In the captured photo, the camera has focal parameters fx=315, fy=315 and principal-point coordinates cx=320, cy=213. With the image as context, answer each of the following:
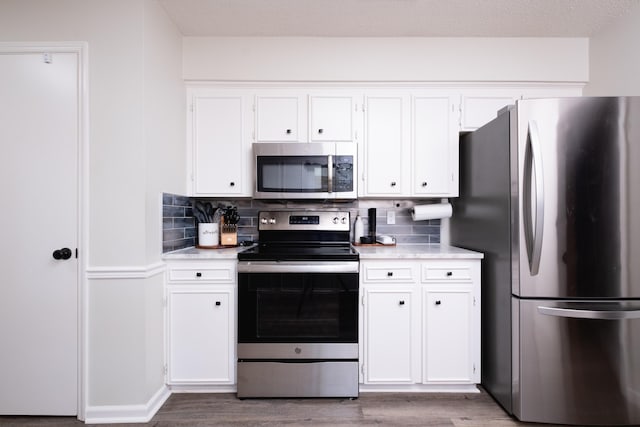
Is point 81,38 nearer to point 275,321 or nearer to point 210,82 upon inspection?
point 210,82

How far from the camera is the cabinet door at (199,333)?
6.84 feet

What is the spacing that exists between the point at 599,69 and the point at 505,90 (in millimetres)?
646

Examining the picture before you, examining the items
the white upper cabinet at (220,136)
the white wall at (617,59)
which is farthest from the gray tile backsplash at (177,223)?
the white wall at (617,59)

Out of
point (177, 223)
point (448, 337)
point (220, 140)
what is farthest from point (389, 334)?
point (220, 140)

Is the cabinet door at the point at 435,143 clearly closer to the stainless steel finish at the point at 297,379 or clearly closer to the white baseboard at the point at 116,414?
the stainless steel finish at the point at 297,379

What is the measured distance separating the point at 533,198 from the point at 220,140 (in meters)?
2.14

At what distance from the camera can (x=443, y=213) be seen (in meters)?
2.57

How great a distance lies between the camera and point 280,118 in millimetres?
2467

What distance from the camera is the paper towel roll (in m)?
2.54

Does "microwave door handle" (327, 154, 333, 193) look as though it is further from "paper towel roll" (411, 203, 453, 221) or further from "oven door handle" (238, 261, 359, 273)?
"paper towel roll" (411, 203, 453, 221)

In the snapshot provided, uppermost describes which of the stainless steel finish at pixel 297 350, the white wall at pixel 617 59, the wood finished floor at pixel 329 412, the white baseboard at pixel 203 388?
the white wall at pixel 617 59

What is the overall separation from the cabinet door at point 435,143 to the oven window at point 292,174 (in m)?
0.74

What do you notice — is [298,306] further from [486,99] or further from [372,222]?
[486,99]

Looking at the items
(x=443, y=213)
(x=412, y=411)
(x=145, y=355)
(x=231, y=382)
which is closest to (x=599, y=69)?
(x=443, y=213)
